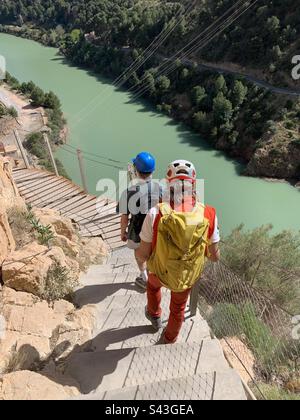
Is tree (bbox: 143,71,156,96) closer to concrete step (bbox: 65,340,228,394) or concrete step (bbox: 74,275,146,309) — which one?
concrete step (bbox: 74,275,146,309)

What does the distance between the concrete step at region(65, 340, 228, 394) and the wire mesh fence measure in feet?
1.63

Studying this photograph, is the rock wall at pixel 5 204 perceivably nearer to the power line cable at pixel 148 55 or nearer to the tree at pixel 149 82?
the tree at pixel 149 82

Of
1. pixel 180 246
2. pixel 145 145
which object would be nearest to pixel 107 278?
pixel 180 246

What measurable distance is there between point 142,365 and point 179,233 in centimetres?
102

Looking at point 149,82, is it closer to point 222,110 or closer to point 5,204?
point 222,110

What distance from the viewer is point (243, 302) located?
4.62 metres

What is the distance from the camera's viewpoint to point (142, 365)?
2557 millimetres

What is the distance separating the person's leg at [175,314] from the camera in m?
2.54

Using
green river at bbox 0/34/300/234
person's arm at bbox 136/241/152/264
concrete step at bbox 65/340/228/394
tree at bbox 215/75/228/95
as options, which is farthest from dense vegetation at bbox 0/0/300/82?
concrete step at bbox 65/340/228/394

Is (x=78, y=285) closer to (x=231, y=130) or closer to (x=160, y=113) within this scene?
(x=231, y=130)

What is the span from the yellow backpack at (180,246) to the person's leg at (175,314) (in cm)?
14

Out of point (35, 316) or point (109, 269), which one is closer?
point (35, 316)

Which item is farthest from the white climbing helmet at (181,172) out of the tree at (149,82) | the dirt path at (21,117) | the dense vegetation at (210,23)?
the tree at (149,82)
